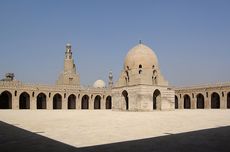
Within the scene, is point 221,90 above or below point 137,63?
below

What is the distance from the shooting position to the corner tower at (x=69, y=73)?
48.7 metres

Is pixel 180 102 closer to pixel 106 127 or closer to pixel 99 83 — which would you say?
pixel 99 83

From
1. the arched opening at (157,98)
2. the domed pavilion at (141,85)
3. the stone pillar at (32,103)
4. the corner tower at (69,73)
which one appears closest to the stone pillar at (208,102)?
the domed pavilion at (141,85)

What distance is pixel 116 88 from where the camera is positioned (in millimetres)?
34281

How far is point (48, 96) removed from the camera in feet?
132

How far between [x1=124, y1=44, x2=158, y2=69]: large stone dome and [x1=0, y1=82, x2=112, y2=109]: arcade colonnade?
40.4 ft

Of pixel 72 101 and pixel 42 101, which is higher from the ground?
pixel 42 101

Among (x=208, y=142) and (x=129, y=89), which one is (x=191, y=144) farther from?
(x=129, y=89)

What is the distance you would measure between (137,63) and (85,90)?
47.8 ft

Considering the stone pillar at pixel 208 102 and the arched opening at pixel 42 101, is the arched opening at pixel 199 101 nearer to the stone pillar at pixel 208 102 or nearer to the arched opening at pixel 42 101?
the stone pillar at pixel 208 102

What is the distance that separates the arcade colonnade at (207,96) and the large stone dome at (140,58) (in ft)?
38.1

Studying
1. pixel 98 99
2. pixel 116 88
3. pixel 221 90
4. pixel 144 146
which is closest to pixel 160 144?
pixel 144 146

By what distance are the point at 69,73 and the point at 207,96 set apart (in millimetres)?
24076

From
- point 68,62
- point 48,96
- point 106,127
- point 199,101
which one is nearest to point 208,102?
point 199,101
